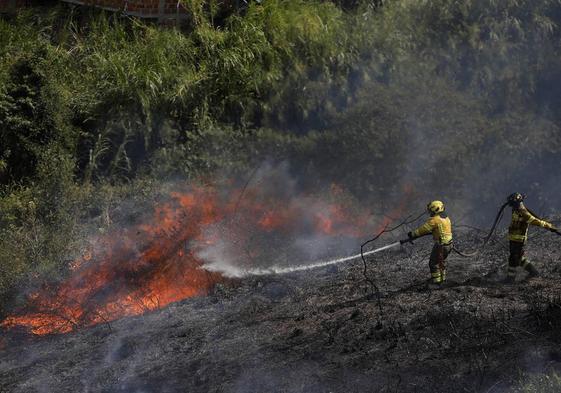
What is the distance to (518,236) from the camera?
10.7 metres

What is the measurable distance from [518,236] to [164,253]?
6.38 meters

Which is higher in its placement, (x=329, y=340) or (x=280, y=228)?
(x=329, y=340)

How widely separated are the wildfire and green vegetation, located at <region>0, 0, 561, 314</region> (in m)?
1.00

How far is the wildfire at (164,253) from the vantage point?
12.3m

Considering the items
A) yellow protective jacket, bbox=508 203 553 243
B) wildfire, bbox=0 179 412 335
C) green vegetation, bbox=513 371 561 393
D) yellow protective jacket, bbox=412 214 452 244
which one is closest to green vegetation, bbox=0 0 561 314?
wildfire, bbox=0 179 412 335

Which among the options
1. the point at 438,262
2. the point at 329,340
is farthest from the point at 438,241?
the point at 329,340

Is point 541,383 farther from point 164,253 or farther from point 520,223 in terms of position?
point 164,253

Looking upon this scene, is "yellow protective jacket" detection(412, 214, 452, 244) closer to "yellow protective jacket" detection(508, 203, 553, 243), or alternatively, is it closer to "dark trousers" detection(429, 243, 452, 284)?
"dark trousers" detection(429, 243, 452, 284)

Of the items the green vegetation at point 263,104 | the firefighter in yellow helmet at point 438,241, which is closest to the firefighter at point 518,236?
the firefighter in yellow helmet at point 438,241

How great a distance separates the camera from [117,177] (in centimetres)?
1602

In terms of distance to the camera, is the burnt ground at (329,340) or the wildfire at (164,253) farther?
the wildfire at (164,253)

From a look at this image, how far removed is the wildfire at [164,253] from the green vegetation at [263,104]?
100cm

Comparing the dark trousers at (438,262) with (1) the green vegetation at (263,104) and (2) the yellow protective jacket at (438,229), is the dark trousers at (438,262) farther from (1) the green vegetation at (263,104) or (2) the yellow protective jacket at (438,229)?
(1) the green vegetation at (263,104)

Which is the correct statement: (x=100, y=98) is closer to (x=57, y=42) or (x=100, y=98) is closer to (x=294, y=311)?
(x=57, y=42)
